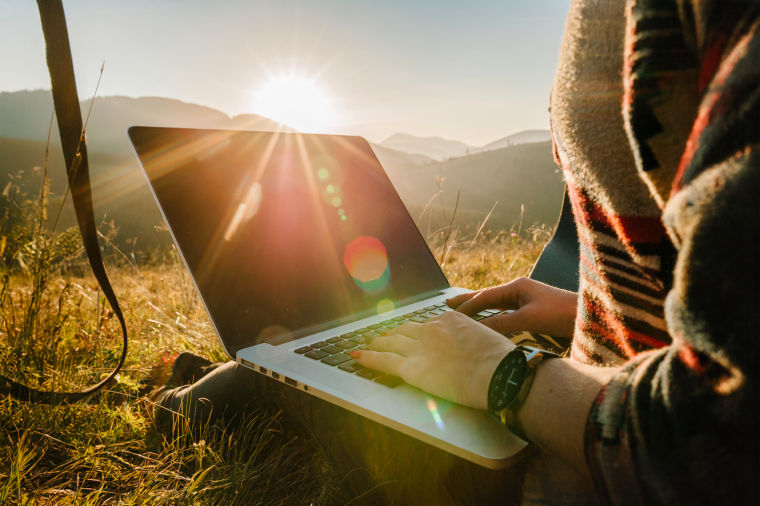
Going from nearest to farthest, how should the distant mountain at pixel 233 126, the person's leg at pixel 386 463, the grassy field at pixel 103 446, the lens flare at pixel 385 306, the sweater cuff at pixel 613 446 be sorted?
the sweater cuff at pixel 613 446, the person's leg at pixel 386 463, the grassy field at pixel 103 446, the lens flare at pixel 385 306, the distant mountain at pixel 233 126

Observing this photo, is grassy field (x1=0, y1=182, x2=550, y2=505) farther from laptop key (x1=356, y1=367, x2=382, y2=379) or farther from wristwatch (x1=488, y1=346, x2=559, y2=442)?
wristwatch (x1=488, y1=346, x2=559, y2=442)

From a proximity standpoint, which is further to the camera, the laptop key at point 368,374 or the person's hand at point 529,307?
the person's hand at point 529,307

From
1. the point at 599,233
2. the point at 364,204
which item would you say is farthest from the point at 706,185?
the point at 364,204

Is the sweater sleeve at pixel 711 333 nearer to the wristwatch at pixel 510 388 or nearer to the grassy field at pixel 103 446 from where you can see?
the wristwatch at pixel 510 388

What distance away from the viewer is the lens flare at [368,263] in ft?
5.07

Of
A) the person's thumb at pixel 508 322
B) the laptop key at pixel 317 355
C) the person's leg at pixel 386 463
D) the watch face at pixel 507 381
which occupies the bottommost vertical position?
the person's leg at pixel 386 463

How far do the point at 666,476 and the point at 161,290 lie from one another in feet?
12.7

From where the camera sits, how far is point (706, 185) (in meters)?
0.45

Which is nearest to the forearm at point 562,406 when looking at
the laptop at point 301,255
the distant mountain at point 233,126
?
the laptop at point 301,255

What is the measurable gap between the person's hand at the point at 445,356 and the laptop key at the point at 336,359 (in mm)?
42

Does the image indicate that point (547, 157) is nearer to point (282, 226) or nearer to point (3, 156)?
point (282, 226)

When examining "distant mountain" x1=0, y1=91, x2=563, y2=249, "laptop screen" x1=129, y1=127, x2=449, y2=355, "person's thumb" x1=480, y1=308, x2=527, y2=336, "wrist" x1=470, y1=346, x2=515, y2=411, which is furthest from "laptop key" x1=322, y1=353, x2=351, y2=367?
"distant mountain" x1=0, y1=91, x2=563, y2=249

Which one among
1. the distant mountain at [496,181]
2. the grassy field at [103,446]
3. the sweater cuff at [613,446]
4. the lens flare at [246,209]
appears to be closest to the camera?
the sweater cuff at [613,446]

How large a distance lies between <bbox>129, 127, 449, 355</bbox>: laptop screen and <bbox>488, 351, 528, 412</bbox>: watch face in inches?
28.8
